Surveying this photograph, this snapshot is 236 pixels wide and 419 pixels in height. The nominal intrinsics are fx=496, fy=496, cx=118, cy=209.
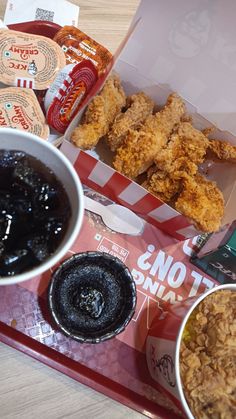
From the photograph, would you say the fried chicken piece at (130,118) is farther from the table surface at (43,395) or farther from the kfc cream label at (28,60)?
the table surface at (43,395)

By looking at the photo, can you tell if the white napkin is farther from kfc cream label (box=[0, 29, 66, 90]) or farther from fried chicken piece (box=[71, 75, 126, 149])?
fried chicken piece (box=[71, 75, 126, 149])

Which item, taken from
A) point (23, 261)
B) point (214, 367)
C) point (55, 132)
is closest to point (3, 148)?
point (23, 261)

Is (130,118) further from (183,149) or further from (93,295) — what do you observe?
(93,295)

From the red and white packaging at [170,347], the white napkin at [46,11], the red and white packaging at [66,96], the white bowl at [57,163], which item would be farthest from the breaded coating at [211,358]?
the white napkin at [46,11]

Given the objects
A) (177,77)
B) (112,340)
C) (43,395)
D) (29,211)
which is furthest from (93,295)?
(177,77)

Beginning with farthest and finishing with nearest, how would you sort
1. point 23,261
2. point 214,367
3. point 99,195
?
point 99,195, point 214,367, point 23,261

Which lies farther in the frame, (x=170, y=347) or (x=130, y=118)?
(x=130, y=118)

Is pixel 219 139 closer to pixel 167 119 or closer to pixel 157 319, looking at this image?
pixel 167 119
